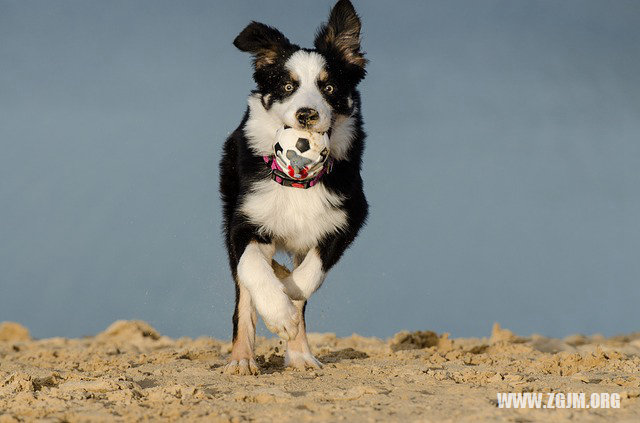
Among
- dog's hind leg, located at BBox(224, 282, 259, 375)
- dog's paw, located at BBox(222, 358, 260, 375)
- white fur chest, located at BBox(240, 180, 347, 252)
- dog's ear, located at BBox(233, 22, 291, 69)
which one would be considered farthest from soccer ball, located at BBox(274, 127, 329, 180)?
dog's paw, located at BBox(222, 358, 260, 375)

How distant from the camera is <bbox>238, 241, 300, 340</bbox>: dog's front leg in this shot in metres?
5.25

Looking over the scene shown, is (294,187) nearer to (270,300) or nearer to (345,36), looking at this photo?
(270,300)

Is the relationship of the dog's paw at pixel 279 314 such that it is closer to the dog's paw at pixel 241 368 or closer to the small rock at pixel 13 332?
the dog's paw at pixel 241 368

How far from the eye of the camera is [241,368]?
229 inches

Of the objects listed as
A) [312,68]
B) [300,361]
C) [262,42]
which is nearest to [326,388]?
[300,361]

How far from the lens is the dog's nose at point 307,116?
5422 mm

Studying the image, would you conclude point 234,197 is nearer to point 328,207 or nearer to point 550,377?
point 328,207

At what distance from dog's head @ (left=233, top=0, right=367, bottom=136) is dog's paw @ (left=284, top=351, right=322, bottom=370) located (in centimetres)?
179

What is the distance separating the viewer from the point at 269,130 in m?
6.09

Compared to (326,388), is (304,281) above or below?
above

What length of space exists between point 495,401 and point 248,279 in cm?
191

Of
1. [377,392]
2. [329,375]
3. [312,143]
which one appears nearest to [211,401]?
[377,392]

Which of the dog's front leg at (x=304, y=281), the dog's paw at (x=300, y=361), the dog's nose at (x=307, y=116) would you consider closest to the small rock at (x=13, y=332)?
the dog's paw at (x=300, y=361)

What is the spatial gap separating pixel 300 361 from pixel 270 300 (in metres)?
1.07
